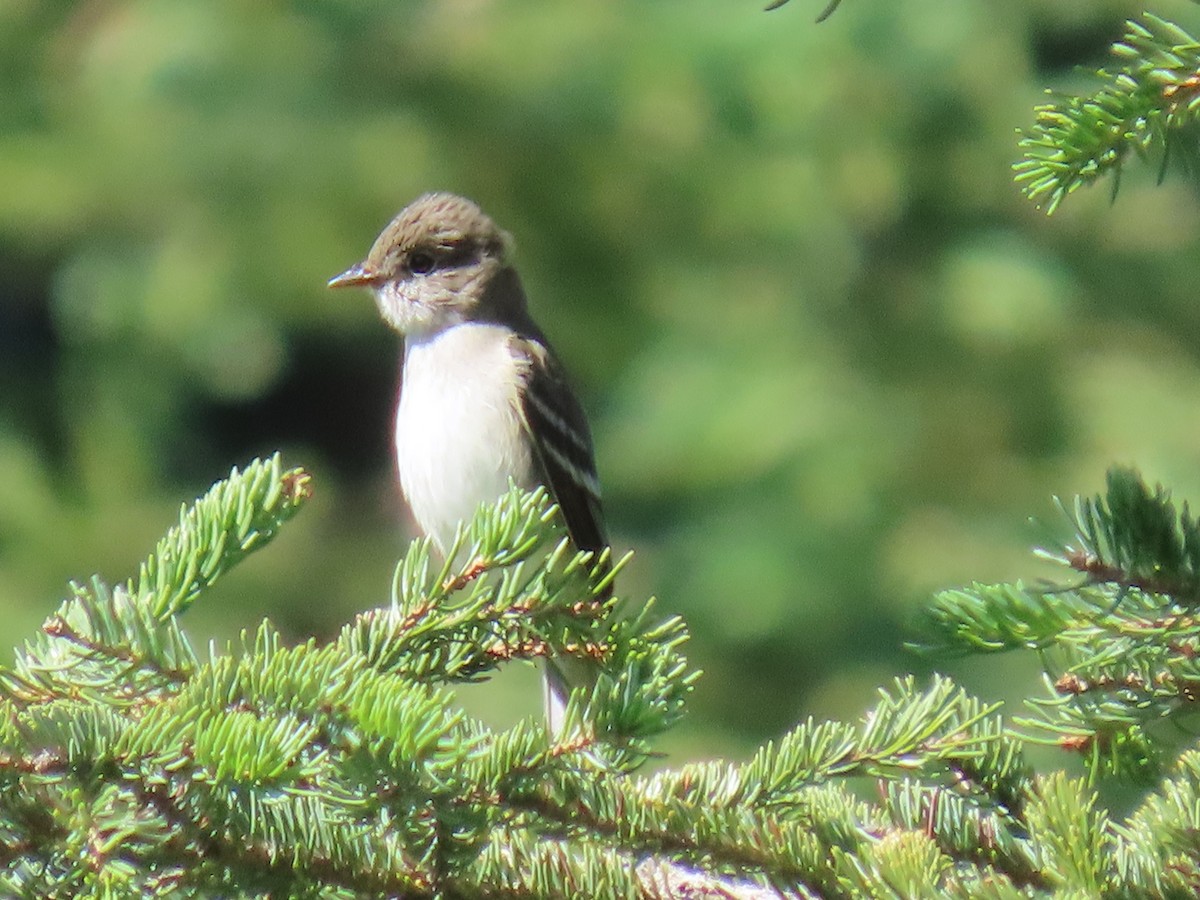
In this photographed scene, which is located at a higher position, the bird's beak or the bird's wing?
the bird's beak

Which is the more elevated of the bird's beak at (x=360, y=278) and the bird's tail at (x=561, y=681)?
the bird's beak at (x=360, y=278)

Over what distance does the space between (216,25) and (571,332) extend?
2.31 m

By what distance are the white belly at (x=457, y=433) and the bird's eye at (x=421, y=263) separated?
29 cm

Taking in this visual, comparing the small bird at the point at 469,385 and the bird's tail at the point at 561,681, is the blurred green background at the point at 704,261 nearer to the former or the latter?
the small bird at the point at 469,385

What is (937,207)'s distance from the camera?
829cm

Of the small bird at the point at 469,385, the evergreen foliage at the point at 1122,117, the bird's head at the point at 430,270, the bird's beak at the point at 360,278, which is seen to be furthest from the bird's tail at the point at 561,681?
the bird's beak at the point at 360,278

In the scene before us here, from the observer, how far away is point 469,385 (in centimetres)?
437

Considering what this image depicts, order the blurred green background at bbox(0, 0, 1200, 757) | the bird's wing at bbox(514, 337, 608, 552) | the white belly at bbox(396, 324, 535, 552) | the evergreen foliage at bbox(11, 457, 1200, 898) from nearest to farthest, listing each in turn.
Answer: the evergreen foliage at bbox(11, 457, 1200, 898) < the white belly at bbox(396, 324, 535, 552) < the bird's wing at bbox(514, 337, 608, 552) < the blurred green background at bbox(0, 0, 1200, 757)

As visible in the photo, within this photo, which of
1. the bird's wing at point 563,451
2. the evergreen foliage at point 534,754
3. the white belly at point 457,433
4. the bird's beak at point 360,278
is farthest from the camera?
the bird's beak at point 360,278

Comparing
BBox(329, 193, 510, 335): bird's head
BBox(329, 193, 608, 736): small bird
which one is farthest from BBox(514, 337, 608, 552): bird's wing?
BBox(329, 193, 510, 335): bird's head

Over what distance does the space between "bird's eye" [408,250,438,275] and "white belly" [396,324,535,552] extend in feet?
0.96

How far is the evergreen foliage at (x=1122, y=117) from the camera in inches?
75.8

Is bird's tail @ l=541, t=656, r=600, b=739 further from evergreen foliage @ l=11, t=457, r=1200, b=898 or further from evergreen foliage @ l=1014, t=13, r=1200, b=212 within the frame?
evergreen foliage @ l=1014, t=13, r=1200, b=212

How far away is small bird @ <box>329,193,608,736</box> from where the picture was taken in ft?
13.7
